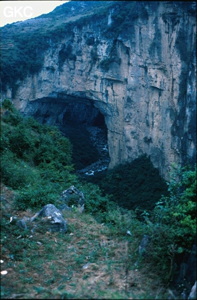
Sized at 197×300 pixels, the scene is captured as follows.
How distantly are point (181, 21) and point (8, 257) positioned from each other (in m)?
11.6

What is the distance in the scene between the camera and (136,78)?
54.7 feet

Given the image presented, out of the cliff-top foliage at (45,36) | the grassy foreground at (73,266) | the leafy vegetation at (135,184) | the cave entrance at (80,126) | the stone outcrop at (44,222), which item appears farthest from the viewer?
the cave entrance at (80,126)

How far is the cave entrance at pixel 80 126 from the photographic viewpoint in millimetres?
19841

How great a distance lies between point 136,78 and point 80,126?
A: 9416 mm

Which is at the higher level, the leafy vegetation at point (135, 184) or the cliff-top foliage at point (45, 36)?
the cliff-top foliage at point (45, 36)

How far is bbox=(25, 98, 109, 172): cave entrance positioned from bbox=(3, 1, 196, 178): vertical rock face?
73cm

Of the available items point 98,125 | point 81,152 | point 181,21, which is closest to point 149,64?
point 181,21

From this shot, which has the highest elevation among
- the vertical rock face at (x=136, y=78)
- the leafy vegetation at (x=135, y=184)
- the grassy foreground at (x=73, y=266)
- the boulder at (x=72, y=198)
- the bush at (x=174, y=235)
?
the vertical rock face at (x=136, y=78)

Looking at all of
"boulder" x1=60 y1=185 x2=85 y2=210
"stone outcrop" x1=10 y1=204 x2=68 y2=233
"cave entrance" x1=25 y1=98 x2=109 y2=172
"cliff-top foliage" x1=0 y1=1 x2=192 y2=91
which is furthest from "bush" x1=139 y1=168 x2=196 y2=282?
"cave entrance" x1=25 y1=98 x2=109 y2=172

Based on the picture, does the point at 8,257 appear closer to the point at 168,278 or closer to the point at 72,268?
the point at 72,268

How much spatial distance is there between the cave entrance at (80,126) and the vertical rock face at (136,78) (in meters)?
0.73

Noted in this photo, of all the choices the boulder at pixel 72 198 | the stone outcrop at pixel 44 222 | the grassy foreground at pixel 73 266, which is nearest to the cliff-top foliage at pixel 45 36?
the boulder at pixel 72 198

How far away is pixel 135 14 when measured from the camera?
15453 mm

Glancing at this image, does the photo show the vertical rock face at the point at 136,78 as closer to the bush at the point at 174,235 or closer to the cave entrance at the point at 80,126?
the cave entrance at the point at 80,126
